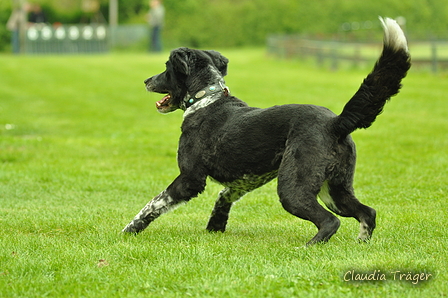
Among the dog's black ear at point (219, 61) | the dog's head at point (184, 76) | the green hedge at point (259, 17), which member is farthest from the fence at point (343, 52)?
the dog's head at point (184, 76)

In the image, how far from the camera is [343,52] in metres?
30.8

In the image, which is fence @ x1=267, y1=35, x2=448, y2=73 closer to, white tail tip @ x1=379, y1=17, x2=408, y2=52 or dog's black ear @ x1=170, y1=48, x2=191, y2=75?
dog's black ear @ x1=170, y1=48, x2=191, y2=75

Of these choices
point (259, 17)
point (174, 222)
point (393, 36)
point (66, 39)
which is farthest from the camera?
point (259, 17)

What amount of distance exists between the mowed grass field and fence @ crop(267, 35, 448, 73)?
9.22 m

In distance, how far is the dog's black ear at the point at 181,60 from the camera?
6582 millimetres

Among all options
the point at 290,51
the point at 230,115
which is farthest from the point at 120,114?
the point at 290,51

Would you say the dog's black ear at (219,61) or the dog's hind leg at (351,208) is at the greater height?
the dog's black ear at (219,61)

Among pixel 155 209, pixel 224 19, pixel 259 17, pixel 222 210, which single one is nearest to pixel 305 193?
pixel 222 210

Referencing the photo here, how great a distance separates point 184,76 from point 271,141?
4.37 feet

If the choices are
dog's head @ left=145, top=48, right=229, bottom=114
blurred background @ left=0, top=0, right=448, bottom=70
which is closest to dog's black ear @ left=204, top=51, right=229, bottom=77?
dog's head @ left=145, top=48, right=229, bottom=114

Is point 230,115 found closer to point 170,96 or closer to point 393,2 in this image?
point 170,96

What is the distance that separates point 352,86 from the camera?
2202 centimetres

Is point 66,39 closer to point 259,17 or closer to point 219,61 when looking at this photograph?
point 259,17

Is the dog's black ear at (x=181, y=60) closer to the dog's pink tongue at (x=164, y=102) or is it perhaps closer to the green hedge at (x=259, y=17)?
the dog's pink tongue at (x=164, y=102)
